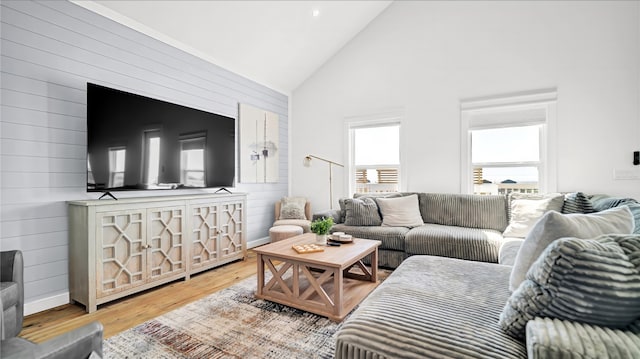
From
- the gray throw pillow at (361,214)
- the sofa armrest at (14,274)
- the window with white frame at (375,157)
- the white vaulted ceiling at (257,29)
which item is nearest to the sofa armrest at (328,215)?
the gray throw pillow at (361,214)

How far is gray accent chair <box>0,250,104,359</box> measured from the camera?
92 centimetres

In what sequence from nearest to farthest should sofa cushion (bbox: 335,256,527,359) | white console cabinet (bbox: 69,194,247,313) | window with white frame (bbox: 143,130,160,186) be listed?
sofa cushion (bbox: 335,256,527,359), white console cabinet (bbox: 69,194,247,313), window with white frame (bbox: 143,130,160,186)

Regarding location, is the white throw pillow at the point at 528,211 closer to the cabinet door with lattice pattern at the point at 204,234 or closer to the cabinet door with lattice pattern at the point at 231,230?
the cabinet door with lattice pattern at the point at 231,230

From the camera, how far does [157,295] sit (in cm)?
271

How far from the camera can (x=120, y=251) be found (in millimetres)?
2529

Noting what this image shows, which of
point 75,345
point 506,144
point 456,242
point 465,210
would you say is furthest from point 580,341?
point 506,144

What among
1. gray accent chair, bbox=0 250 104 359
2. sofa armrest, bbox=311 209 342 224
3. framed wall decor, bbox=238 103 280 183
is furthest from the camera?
framed wall decor, bbox=238 103 280 183

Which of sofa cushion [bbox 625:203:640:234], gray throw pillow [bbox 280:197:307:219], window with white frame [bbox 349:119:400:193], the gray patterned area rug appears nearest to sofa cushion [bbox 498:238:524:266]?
sofa cushion [bbox 625:203:640:234]

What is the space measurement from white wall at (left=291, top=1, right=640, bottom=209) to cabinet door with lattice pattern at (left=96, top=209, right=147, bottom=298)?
110 inches

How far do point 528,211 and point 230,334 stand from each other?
303cm

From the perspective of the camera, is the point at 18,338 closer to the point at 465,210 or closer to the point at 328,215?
the point at 328,215

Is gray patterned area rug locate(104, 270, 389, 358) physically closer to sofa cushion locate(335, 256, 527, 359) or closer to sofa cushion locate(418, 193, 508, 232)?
sofa cushion locate(335, 256, 527, 359)

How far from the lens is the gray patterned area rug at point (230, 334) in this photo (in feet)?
5.93

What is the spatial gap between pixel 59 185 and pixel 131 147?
62cm
